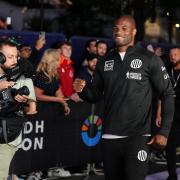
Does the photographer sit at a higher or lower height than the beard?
lower

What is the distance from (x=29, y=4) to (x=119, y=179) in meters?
27.8

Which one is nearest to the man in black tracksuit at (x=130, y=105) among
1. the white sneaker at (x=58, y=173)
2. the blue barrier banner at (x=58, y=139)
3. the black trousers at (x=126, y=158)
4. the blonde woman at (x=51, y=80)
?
the black trousers at (x=126, y=158)

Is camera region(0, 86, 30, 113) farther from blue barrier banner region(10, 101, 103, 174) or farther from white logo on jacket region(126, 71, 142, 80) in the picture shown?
blue barrier banner region(10, 101, 103, 174)

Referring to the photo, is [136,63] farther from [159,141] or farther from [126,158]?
[126,158]

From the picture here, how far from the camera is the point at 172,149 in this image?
8211mm

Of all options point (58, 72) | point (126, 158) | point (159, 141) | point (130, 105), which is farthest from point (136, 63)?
point (58, 72)

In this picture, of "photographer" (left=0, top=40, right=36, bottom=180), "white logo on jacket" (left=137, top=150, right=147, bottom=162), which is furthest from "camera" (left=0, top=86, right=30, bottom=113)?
"white logo on jacket" (left=137, top=150, right=147, bottom=162)

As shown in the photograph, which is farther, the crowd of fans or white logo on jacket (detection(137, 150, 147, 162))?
the crowd of fans

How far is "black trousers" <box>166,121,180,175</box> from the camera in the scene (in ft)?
26.7

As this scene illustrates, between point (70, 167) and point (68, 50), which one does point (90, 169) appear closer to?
point (70, 167)

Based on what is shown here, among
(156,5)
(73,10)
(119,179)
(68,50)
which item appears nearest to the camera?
(119,179)

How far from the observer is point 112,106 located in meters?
5.47

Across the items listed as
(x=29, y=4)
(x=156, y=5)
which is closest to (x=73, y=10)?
(x=29, y=4)

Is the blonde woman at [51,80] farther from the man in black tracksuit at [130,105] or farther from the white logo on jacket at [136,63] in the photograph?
the white logo on jacket at [136,63]
